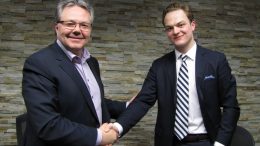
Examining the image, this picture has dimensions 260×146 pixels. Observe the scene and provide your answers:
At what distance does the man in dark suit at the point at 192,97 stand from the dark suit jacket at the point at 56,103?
0.44 meters

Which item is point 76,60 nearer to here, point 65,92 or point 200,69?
point 65,92

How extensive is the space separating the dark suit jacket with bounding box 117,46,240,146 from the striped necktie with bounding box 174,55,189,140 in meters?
0.03

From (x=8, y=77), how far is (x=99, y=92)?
1169mm

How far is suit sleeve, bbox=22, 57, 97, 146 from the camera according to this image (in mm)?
1507

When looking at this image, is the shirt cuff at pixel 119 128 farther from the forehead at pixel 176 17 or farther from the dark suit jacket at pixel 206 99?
the forehead at pixel 176 17

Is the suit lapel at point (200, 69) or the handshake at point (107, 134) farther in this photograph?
the suit lapel at point (200, 69)

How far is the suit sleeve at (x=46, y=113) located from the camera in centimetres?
151

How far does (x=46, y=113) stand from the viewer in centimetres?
150

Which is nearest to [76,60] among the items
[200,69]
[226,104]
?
[200,69]

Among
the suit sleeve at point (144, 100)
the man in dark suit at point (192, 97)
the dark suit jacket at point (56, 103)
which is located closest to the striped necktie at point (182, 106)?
the man in dark suit at point (192, 97)

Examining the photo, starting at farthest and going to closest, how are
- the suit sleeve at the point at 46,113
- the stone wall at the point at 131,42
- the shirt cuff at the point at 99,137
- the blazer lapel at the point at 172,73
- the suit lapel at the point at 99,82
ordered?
the stone wall at the point at 131,42
the blazer lapel at the point at 172,73
the suit lapel at the point at 99,82
the shirt cuff at the point at 99,137
the suit sleeve at the point at 46,113

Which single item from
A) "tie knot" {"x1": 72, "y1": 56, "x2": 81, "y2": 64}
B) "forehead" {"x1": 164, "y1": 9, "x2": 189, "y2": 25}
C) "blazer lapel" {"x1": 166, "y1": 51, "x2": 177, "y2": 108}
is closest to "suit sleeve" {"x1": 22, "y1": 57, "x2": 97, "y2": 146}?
"tie knot" {"x1": 72, "y1": 56, "x2": 81, "y2": 64}

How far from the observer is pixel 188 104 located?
208 centimetres

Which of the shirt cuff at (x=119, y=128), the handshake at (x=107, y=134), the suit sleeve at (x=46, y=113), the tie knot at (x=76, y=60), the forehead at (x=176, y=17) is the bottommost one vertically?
the shirt cuff at (x=119, y=128)
